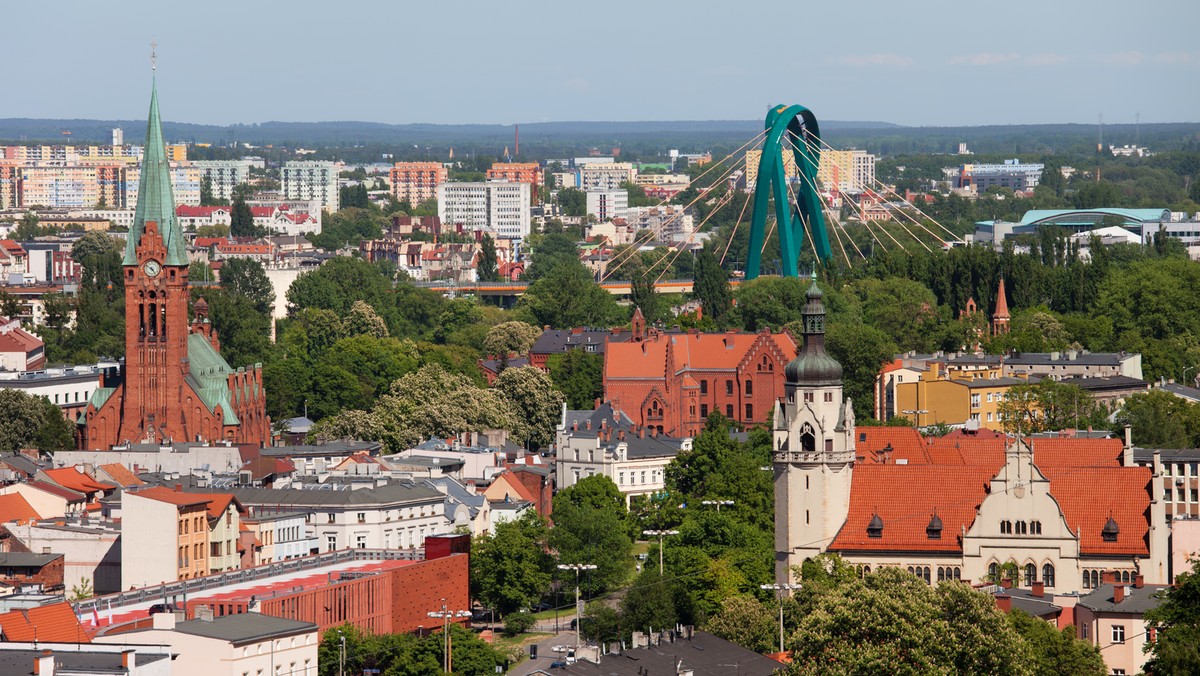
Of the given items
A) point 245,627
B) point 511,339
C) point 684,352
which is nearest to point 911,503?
point 245,627

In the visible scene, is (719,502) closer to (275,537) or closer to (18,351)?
(275,537)

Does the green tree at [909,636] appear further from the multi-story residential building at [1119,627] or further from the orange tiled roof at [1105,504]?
the orange tiled roof at [1105,504]

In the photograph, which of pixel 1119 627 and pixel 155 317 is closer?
pixel 1119 627

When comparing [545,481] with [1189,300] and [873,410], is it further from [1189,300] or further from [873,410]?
[1189,300]

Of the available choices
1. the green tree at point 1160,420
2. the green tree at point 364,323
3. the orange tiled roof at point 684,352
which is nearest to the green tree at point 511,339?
the green tree at point 364,323

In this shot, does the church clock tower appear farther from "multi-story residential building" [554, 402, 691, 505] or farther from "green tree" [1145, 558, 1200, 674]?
"green tree" [1145, 558, 1200, 674]

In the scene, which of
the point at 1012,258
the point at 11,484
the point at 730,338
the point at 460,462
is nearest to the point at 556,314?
the point at 1012,258
